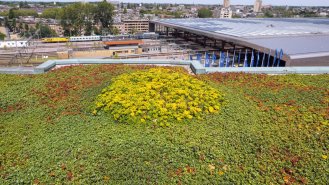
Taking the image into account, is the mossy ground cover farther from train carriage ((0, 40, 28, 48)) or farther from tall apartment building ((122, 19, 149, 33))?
tall apartment building ((122, 19, 149, 33))

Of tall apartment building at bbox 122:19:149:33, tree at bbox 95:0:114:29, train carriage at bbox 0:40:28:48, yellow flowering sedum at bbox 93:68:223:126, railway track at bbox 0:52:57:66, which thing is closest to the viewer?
yellow flowering sedum at bbox 93:68:223:126

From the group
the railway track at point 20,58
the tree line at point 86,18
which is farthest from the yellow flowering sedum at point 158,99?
the tree line at point 86,18

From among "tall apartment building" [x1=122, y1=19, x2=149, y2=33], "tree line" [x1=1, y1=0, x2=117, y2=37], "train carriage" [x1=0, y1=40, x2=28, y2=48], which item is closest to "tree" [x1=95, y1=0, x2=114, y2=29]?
"tree line" [x1=1, y1=0, x2=117, y2=37]

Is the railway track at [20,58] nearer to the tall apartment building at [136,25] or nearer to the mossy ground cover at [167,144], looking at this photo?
the mossy ground cover at [167,144]

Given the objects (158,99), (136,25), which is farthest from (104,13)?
(158,99)

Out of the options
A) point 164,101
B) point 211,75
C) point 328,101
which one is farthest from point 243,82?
point 164,101

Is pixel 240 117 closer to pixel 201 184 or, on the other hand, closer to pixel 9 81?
pixel 201 184

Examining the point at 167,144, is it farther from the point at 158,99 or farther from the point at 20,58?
the point at 20,58
